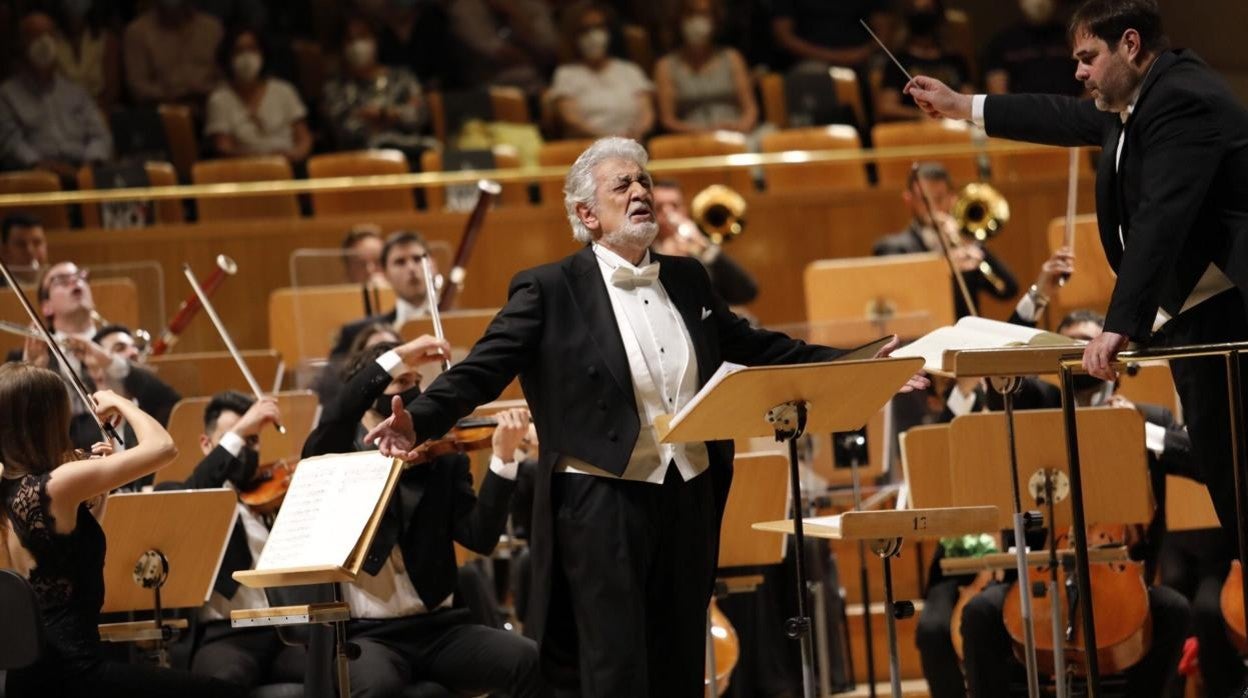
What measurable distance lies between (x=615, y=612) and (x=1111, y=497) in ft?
4.68

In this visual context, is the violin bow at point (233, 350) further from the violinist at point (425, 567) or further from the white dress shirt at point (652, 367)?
the white dress shirt at point (652, 367)

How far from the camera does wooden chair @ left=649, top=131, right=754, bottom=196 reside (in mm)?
7809

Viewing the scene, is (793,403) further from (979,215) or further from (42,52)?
(42,52)

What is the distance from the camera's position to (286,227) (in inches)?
300

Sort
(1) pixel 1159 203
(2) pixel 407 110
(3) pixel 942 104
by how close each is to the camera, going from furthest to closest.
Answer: (2) pixel 407 110 < (3) pixel 942 104 < (1) pixel 1159 203

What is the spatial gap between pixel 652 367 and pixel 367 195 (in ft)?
15.6

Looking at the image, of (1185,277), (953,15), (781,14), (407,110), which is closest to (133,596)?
(1185,277)

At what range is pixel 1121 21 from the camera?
10.4ft

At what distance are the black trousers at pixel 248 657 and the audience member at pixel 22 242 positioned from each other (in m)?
2.99

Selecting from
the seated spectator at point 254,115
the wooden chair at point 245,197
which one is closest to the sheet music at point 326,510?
the wooden chair at point 245,197

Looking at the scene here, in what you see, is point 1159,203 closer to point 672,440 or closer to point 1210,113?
point 1210,113

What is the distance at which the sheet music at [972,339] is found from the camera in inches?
127

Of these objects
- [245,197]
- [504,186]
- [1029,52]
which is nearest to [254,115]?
[245,197]

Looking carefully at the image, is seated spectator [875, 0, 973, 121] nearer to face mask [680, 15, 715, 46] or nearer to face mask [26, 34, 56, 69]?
face mask [680, 15, 715, 46]
